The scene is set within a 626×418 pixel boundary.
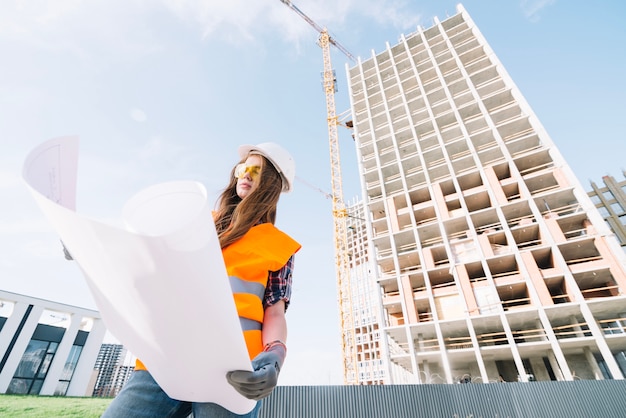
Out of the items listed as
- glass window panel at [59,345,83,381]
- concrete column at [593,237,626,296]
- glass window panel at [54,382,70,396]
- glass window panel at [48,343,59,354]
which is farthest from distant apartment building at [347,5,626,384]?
glass window panel at [48,343,59,354]

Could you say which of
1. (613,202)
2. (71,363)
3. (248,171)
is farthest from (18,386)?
(613,202)

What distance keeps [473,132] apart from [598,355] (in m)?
16.2

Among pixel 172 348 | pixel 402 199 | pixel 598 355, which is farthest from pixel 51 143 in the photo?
pixel 598 355

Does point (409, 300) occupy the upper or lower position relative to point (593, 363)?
upper

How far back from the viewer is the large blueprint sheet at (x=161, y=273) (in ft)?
1.69

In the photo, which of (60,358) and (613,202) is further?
(613,202)

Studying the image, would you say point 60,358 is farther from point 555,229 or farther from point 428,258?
point 555,229

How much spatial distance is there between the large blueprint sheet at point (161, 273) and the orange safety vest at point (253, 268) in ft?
0.74

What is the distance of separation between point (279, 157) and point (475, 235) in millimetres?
19740

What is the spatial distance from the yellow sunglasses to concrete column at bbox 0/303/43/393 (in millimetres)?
18396

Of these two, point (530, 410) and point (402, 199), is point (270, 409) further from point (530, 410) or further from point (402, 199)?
point (402, 199)

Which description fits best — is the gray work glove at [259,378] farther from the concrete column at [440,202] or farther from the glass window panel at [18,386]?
the concrete column at [440,202]

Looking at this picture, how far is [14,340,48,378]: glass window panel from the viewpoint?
12.8m

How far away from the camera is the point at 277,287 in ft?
3.67
